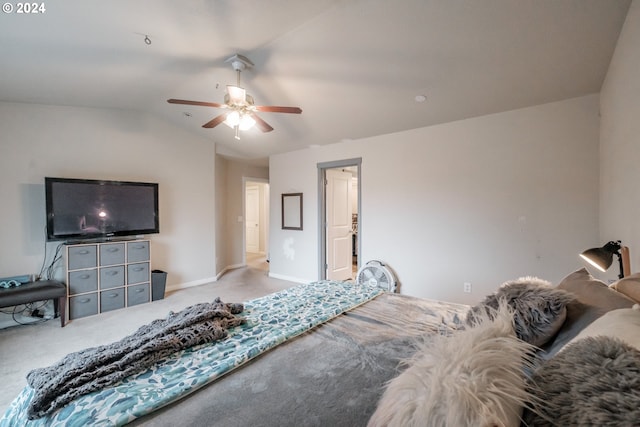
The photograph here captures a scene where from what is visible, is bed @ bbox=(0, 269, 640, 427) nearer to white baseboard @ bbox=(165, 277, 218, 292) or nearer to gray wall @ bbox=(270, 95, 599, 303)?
gray wall @ bbox=(270, 95, 599, 303)

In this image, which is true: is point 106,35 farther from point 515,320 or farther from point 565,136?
point 565,136

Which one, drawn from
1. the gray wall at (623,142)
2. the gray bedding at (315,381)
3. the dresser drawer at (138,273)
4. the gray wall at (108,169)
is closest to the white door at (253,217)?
the gray wall at (108,169)

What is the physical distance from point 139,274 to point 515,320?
4.39m

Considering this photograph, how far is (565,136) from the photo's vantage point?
2684 mm

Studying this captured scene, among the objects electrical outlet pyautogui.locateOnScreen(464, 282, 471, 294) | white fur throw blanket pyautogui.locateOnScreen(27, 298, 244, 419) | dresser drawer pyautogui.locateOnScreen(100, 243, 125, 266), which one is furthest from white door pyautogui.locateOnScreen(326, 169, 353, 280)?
white fur throw blanket pyautogui.locateOnScreen(27, 298, 244, 419)

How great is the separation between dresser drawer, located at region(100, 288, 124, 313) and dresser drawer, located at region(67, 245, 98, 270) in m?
0.42

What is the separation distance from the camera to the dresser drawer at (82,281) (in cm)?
329

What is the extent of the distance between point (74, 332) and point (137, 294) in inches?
34.0

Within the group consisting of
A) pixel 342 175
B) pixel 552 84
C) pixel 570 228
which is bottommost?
pixel 570 228

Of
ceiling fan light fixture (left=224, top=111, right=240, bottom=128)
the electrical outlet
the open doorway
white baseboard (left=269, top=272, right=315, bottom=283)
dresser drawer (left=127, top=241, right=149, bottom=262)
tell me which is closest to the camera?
ceiling fan light fixture (left=224, top=111, right=240, bottom=128)

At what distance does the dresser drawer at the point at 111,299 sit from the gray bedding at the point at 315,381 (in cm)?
347

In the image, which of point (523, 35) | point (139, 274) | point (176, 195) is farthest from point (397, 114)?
point (139, 274)

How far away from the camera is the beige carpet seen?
7.44 ft

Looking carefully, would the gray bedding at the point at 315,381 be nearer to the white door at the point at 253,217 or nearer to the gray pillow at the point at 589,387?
the gray pillow at the point at 589,387
